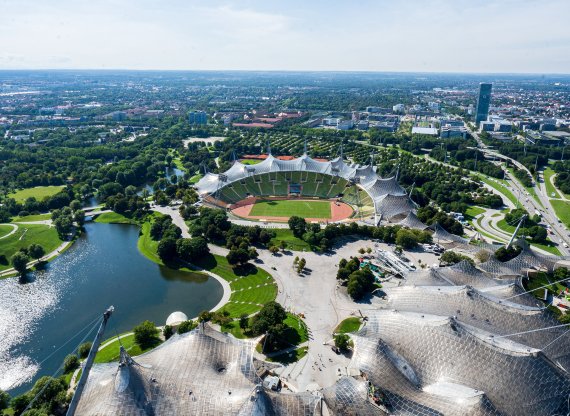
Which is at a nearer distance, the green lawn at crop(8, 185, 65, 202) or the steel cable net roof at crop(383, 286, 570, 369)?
the steel cable net roof at crop(383, 286, 570, 369)

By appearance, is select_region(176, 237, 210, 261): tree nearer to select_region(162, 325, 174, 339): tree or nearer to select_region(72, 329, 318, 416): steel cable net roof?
select_region(162, 325, 174, 339): tree

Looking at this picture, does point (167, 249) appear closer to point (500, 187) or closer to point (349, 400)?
point (349, 400)

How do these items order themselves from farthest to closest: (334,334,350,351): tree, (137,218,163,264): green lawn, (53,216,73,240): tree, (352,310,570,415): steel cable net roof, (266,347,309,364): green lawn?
(53,216,73,240): tree, (137,218,163,264): green lawn, (334,334,350,351): tree, (266,347,309,364): green lawn, (352,310,570,415): steel cable net roof

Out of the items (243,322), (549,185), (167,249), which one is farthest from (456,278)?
(549,185)

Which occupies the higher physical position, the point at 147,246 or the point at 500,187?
the point at 500,187

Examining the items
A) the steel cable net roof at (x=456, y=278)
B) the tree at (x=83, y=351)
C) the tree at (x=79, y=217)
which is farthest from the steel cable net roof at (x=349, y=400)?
the tree at (x=79, y=217)

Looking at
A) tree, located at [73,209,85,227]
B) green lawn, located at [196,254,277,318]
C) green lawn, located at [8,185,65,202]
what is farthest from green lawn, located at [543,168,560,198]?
green lawn, located at [8,185,65,202]
